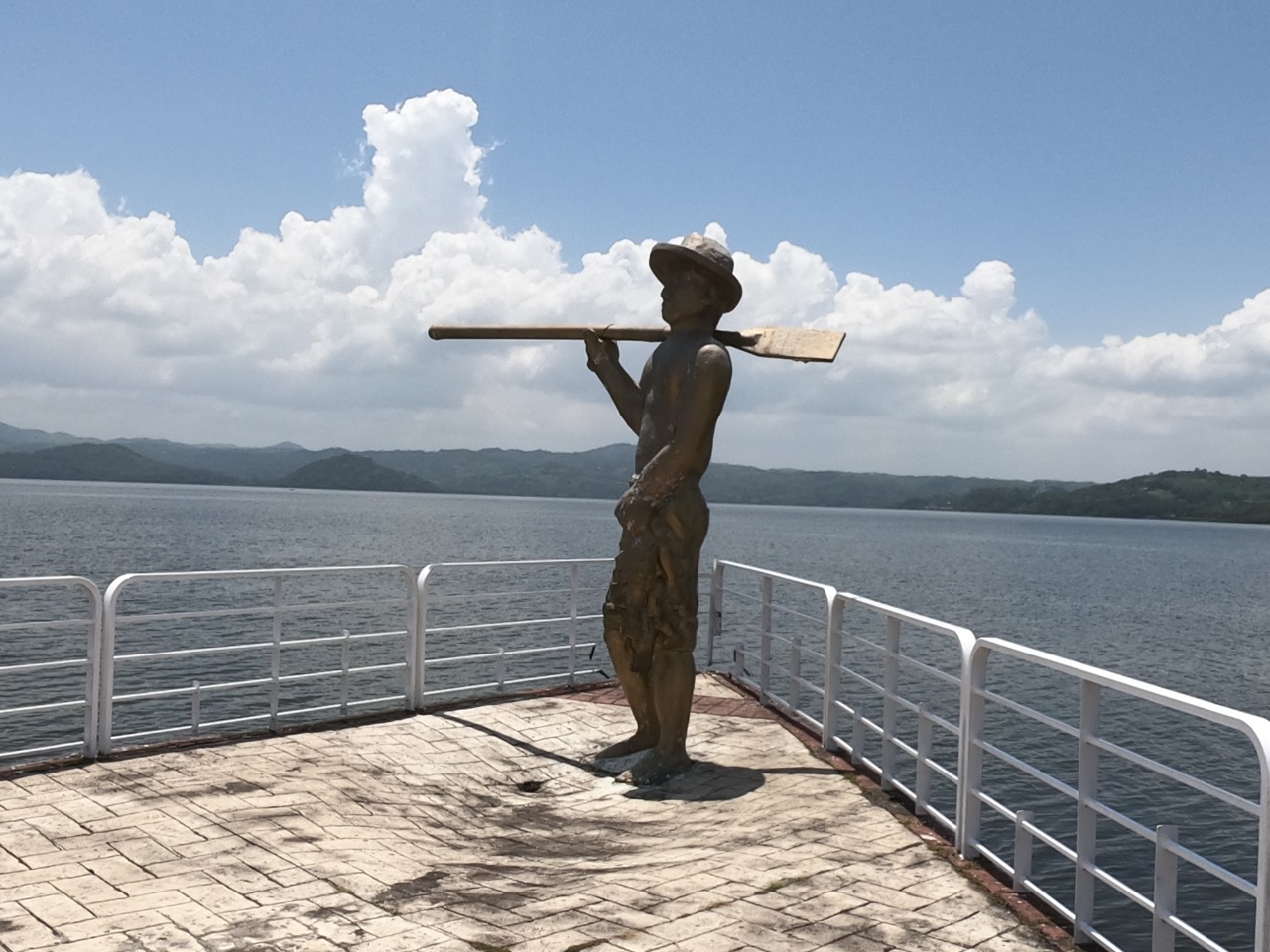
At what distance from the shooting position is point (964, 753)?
5.46 metres

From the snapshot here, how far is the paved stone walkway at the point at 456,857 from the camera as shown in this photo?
168 inches

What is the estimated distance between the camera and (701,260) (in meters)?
7.12

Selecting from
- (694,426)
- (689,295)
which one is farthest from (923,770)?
(689,295)

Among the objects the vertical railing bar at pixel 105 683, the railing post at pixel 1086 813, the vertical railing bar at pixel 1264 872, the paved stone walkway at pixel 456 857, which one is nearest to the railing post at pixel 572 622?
the paved stone walkway at pixel 456 857

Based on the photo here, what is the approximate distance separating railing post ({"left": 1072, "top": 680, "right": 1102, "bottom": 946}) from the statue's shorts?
9.87 ft

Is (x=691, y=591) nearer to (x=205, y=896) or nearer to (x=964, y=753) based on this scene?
(x=964, y=753)

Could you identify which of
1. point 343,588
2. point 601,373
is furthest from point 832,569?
point 601,373

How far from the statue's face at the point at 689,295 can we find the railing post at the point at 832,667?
2125mm

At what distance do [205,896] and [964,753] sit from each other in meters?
3.61

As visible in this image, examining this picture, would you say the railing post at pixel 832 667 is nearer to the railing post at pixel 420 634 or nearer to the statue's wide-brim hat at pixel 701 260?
the statue's wide-brim hat at pixel 701 260

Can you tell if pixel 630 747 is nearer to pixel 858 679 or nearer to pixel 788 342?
pixel 858 679

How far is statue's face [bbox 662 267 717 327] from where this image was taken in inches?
285

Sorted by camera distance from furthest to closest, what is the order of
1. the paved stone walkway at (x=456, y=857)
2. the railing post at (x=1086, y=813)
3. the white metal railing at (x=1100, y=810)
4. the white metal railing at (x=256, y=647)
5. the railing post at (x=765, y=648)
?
the railing post at (x=765, y=648) → the white metal railing at (x=256, y=647) → the railing post at (x=1086, y=813) → the paved stone walkway at (x=456, y=857) → the white metal railing at (x=1100, y=810)

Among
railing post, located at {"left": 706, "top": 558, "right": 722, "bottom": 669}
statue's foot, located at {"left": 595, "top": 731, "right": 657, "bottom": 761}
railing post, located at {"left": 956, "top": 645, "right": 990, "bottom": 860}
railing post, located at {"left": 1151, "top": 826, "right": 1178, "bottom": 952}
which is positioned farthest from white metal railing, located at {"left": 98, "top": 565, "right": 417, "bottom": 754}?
railing post, located at {"left": 1151, "top": 826, "right": 1178, "bottom": 952}
